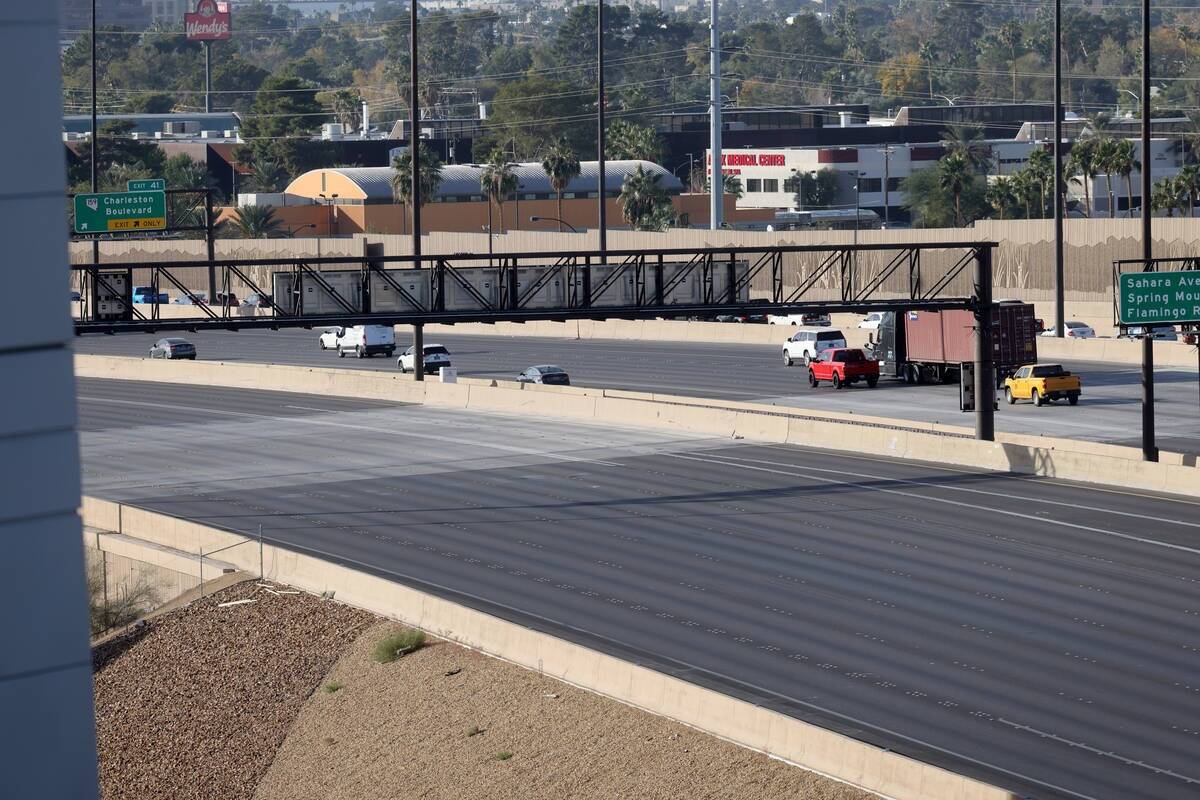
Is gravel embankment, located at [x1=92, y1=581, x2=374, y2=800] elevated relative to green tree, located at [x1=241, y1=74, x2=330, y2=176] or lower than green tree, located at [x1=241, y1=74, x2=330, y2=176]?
lower

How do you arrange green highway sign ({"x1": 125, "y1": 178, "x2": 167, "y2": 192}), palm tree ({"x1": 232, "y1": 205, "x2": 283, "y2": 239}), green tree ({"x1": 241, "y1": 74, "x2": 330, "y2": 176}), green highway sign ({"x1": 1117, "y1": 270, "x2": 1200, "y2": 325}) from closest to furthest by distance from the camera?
green highway sign ({"x1": 1117, "y1": 270, "x2": 1200, "y2": 325}) < green highway sign ({"x1": 125, "y1": 178, "x2": 167, "y2": 192}) < palm tree ({"x1": 232, "y1": 205, "x2": 283, "y2": 239}) < green tree ({"x1": 241, "y1": 74, "x2": 330, "y2": 176})

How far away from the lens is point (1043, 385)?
57250 millimetres

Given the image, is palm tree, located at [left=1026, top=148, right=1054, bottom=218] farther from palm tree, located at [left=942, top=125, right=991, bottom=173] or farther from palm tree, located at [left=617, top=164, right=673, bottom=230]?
palm tree, located at [left=617, top=164, right=673, bottom=230]

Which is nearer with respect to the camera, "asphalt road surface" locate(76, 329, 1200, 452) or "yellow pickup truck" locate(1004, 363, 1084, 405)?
"asphalt road surface" locate(76, 329, 1200, 452)

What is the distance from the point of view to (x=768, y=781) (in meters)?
21.1

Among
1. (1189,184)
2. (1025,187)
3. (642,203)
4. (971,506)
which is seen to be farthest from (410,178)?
(971,506)

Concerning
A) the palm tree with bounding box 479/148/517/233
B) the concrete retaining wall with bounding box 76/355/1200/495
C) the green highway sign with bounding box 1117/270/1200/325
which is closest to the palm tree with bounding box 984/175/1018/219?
the palm tree with bounding box 479/148/517/233

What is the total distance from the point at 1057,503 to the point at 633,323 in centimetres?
4936

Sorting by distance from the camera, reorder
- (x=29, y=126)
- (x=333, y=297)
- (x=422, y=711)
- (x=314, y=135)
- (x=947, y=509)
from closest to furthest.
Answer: (x=29, y=126)
(x=422, y=711)
(x=947, y=509)
(x=333, y=297)
(x=314, y=135)

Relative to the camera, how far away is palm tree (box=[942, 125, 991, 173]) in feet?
504

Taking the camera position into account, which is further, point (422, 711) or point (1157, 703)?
point (422, 711)

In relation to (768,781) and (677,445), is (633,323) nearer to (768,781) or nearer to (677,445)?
(677,445)

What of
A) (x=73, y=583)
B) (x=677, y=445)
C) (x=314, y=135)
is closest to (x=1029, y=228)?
(x=677, y=445)

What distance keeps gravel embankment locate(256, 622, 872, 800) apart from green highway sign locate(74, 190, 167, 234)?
56.7m
